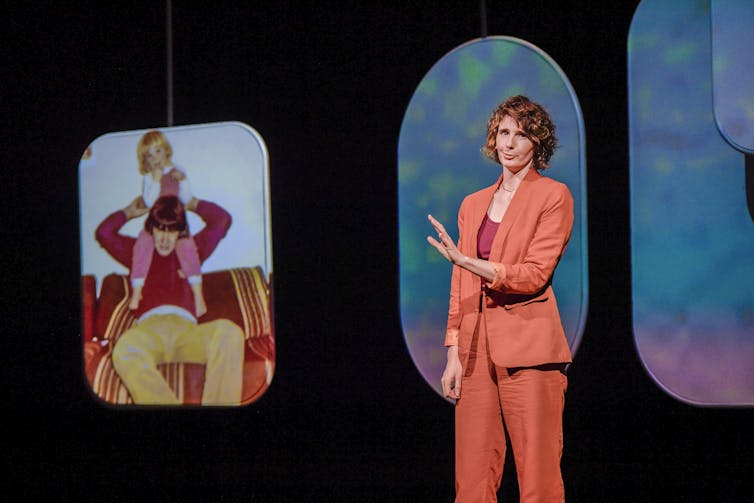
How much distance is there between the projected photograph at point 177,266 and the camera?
128 inches

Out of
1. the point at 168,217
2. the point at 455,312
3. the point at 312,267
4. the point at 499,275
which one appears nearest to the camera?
the point at 499,275

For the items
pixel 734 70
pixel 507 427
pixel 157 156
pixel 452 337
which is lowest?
pixel 507 427

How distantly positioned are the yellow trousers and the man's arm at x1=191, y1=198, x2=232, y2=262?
274 mm

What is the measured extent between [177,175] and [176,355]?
683 millimetres

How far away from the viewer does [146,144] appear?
134 inches

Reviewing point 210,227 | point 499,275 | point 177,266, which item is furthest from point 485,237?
point 177,266

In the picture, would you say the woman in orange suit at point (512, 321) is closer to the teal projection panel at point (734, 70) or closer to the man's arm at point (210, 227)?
the teal projection panel at point (734, 70)

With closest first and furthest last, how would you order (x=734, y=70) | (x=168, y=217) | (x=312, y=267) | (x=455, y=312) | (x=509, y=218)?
(x=509, y=218) < (x=455, y=312) < (x=734, y=70) < (x=312, y=267) < (x=168, y=217)

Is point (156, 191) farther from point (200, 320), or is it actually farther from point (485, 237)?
point (485, 237)

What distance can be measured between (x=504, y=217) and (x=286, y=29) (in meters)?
1.39

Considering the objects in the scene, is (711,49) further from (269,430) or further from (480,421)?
(269,430)

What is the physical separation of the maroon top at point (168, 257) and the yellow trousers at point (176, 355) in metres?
0.06

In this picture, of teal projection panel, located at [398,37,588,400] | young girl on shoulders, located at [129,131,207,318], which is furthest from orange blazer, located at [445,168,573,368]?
young girl on shoulders, located at [129,131,207,318]

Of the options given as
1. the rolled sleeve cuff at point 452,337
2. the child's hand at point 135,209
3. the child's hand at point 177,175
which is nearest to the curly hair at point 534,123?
the rolled sleeve cuff at point 452,337
